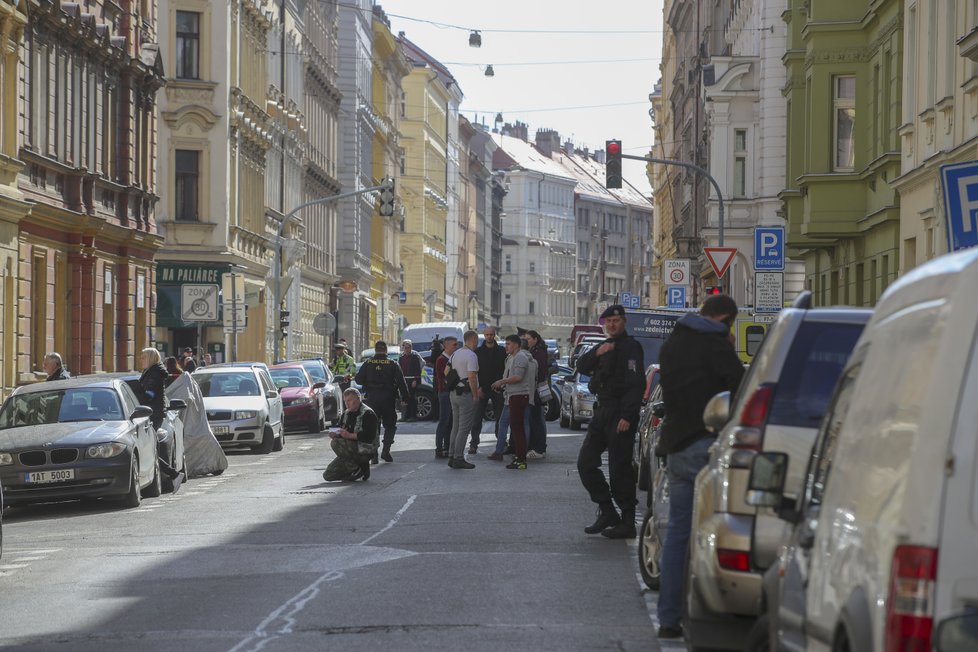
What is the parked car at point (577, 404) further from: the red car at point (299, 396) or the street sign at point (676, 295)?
the street sign at point (676, 295)

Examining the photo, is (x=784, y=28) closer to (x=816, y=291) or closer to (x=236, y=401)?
(x=816, y=291)

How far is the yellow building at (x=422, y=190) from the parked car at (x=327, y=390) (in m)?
74.8

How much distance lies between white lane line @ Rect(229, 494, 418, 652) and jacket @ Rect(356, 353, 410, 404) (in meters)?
14.4

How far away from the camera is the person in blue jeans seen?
33.5 feet

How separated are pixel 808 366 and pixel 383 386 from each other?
19.1 metres

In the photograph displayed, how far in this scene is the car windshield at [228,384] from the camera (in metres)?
32.5

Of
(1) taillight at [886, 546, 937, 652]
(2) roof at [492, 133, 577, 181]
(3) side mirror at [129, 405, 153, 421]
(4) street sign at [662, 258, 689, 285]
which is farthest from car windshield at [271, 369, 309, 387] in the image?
(2) roof at [492, 133, 577, 181]

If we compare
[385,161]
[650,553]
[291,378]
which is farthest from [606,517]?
[385,161]

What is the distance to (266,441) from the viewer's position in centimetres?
3169

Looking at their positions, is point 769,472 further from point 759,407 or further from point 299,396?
point 299,396

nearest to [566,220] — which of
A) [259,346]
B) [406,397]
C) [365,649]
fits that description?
[259,346]

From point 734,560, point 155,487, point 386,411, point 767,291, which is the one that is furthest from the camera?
point 767,291

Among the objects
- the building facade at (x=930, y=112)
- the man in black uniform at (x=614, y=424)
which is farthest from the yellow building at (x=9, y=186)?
the man in black uniform at (x=614, y=424)

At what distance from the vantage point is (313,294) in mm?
77500
